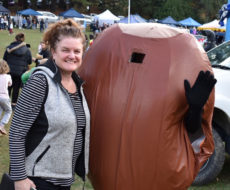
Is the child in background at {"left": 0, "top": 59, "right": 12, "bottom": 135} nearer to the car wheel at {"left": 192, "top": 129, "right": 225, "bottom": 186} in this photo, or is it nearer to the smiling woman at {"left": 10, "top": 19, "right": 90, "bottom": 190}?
the car wheel at {"left": 192, "top": 129, "right": 225, "bottom": 186}

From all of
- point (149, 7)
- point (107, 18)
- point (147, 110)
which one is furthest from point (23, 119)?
point (149, 7)

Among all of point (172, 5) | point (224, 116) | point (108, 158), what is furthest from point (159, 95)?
point (172, 5)

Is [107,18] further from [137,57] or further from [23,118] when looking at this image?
[23,118]

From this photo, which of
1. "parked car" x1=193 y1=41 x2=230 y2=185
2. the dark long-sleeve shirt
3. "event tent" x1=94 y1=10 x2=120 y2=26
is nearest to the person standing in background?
"parked car" x1=193 y1=41 x2=230 y2=185

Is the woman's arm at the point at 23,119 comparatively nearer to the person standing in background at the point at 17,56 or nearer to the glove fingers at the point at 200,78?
the glove fingers at the point at 200,78

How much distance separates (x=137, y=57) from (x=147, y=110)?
0.40 m

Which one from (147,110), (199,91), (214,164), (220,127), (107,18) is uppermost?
(199,91)

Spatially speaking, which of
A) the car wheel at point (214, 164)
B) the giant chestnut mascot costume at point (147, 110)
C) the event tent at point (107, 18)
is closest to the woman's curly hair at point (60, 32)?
the giant chestnut mascot costume at point (147, 110)

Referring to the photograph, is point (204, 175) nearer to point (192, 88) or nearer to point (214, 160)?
point (214, 160)

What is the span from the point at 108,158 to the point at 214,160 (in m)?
2.34

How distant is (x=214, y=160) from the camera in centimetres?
449

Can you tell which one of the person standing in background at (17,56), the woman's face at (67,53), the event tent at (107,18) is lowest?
the event tent at (107,18)

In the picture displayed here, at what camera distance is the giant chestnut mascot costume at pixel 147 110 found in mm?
2467

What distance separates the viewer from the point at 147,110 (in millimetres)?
2475
